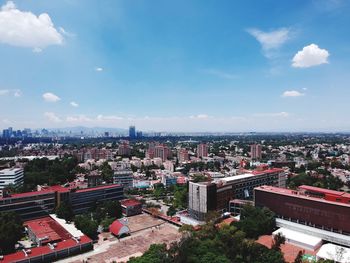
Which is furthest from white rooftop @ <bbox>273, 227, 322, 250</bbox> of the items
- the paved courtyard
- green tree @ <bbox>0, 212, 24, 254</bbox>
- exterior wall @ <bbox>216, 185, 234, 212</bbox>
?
green tree @ <bbox>0, 212, 24, 254</bbox>

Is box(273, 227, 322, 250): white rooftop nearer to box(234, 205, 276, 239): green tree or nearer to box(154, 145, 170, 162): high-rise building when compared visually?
box(234, 205, 276, 239): green tree

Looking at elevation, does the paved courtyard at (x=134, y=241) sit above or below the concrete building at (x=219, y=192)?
below

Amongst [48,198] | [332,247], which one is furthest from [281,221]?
[48,198]

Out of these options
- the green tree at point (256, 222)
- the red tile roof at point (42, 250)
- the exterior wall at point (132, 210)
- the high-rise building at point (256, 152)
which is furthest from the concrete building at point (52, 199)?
the high-rise building at point (256, 152)

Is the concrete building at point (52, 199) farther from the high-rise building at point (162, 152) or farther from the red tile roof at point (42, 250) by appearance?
the high-rise building at point (162, 152)

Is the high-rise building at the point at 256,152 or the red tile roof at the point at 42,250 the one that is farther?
the high-rise building at the point at 256,152

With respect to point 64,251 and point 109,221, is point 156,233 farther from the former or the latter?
point 64,251

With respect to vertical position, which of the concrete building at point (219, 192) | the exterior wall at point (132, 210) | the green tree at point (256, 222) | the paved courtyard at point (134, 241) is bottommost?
the paved courtyard at point (134, 241)
